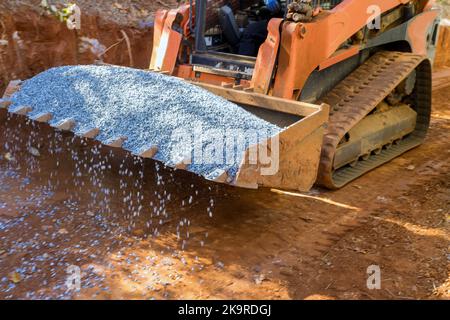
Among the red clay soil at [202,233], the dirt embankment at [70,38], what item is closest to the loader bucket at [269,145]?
the red clay soil at [202,233]

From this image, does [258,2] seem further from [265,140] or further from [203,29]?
[265,140]

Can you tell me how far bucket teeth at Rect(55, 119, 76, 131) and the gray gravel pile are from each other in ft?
0.14

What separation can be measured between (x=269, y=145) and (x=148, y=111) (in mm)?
995

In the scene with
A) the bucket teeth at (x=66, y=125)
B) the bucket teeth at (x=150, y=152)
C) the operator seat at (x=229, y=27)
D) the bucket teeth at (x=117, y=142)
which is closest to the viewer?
the bucket teeth at (x=150, y=152)

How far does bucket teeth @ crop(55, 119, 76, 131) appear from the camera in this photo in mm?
3711

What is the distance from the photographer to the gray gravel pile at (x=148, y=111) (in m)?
3.38

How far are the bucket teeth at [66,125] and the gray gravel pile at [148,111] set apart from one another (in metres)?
0.04

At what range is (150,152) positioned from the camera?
3.34 metres

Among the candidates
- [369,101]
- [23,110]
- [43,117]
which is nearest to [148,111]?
[43,117]

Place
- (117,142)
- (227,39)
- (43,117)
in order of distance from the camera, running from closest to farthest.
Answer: (117,142)
(43,117)
(227,39)

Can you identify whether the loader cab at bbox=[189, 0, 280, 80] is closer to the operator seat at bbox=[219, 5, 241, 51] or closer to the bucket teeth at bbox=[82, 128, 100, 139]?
the operator seat at bbox=[219, 5, 241, 51]

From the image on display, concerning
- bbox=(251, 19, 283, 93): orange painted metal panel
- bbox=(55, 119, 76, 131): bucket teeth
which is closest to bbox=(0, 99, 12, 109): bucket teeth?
bbox=(55, 119, 76, 131): bucket teeth

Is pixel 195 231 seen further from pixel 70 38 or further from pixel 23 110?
pixel 70 38

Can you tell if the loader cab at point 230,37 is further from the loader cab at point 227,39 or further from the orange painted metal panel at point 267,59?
the orange painted metal panel at point 267,59
